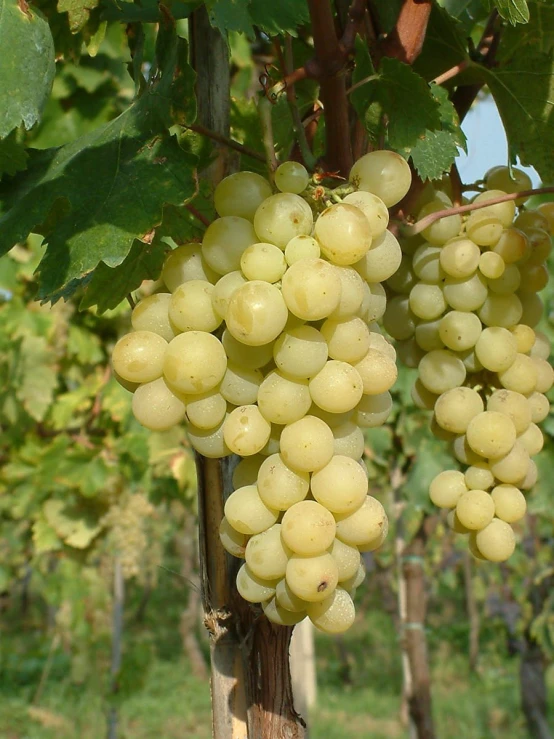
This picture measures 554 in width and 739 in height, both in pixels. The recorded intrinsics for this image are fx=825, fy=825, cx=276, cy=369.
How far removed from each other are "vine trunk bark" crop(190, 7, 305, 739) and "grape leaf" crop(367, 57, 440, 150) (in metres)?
0.15

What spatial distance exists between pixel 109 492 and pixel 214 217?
7.02 ft

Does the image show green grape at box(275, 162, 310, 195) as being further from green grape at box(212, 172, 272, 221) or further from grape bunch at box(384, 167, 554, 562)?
grape bunch at box(384, 167, 554, 562)

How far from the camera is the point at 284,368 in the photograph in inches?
24.9

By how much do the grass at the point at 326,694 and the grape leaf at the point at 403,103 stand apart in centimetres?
433

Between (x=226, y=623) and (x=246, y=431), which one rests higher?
(x=246, y=431)

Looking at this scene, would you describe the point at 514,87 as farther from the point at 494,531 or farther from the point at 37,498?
the point at 37,498

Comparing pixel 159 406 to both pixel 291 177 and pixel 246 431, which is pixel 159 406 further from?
pixel 291 177

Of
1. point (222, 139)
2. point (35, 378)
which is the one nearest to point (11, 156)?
point (222, 139)

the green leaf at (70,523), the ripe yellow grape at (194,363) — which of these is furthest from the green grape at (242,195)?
the green leaf at (70,523)

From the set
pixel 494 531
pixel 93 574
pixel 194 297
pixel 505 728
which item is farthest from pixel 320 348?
pixel 505 728

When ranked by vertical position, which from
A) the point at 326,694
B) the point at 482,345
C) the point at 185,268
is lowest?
the point at 326,694

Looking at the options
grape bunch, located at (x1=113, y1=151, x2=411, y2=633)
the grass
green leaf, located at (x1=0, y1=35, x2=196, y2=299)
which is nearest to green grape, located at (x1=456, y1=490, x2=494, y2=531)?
grape bunch, located at (x1=113, y1=151, x2=411, y2=633)

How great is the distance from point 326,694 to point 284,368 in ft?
24.6

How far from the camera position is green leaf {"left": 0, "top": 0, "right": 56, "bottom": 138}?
625mm
